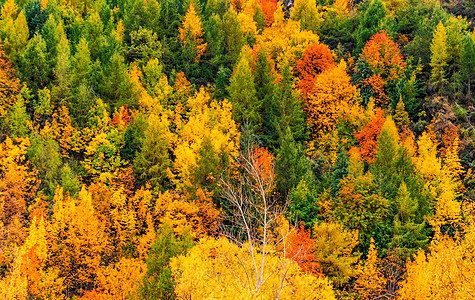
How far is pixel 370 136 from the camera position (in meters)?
59.4

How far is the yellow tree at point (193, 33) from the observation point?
244 feet

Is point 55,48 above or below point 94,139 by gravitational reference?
above

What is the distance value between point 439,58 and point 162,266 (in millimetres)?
46353

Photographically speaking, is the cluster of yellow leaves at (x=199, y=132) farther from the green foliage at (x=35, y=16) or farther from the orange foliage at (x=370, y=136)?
the green foliage at (x=35, y=16)

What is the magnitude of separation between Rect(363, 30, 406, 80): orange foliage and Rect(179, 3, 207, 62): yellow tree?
83.6 ft

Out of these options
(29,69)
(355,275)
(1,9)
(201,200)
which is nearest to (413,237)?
(355,275)

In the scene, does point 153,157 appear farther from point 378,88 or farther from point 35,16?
point 35,16

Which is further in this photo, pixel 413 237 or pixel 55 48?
pixel 55 48

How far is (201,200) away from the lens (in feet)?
155

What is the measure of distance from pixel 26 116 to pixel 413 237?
4550cm

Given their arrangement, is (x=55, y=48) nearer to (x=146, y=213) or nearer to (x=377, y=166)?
(x=146, y=213)

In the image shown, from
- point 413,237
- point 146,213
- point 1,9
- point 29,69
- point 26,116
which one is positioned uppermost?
point 1,9

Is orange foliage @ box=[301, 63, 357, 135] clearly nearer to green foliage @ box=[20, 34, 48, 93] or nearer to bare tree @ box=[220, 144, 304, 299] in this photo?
bare tree @ box=[220, 144, 304, 299]

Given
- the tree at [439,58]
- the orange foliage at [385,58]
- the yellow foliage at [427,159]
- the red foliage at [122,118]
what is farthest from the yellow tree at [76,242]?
the tree at [439,58]
